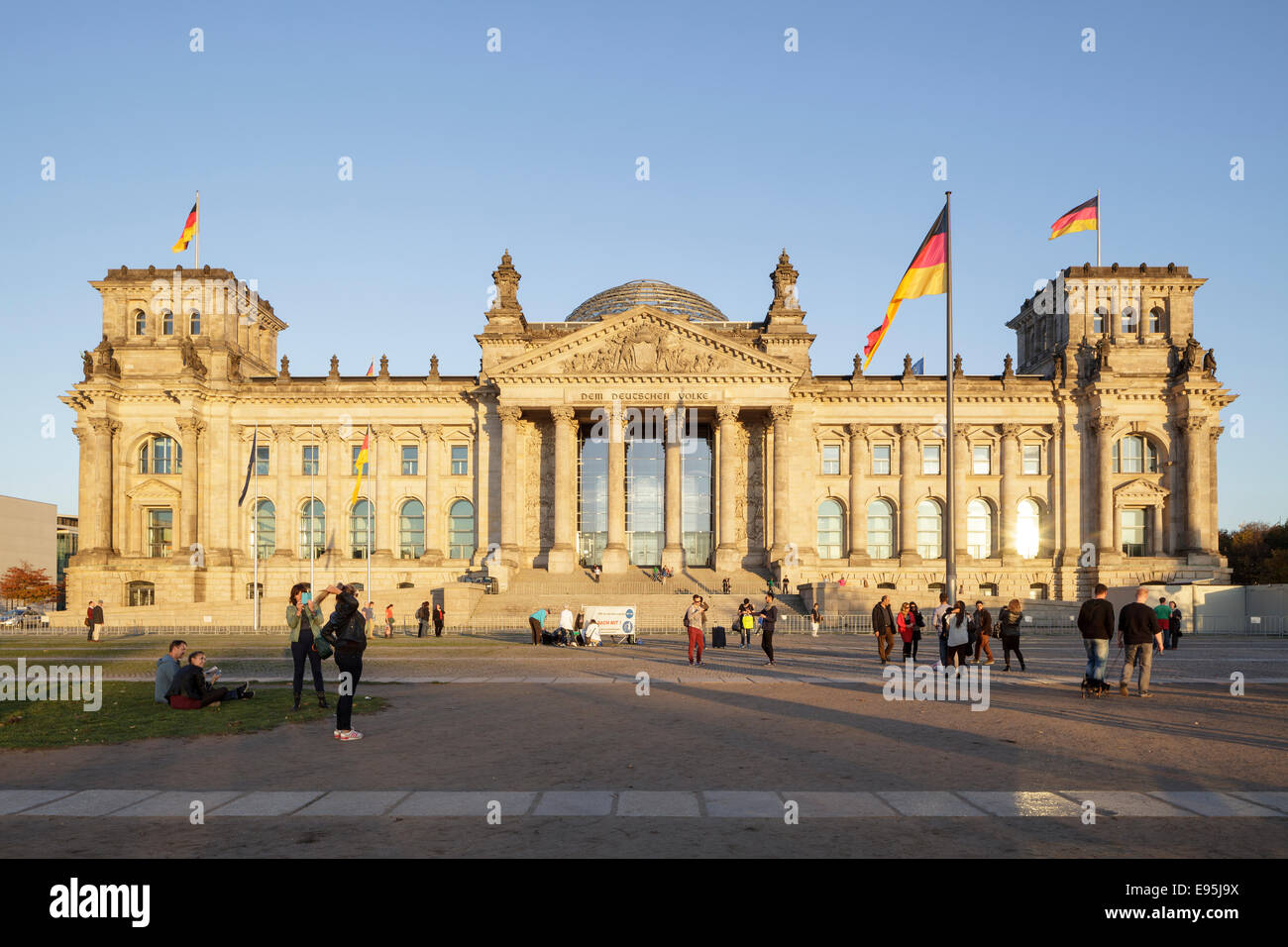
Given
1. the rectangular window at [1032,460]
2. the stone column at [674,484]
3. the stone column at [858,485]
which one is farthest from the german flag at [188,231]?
the rectangular window at [1032,460]

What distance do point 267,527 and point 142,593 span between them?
30.3 feet

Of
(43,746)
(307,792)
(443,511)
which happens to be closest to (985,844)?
(307,792)

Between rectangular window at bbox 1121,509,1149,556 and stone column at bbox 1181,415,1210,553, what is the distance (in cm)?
308

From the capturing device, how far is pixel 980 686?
72.3ft

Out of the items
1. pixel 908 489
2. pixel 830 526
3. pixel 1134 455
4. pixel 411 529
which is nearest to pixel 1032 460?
pixel 1134 455

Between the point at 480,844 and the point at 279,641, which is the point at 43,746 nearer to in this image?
the point at 480,844

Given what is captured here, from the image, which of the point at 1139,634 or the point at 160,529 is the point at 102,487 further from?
the point at 1139,634

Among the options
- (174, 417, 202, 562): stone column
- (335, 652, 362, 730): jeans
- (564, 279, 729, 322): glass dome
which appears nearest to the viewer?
(335, 652, 362, 730): jeans

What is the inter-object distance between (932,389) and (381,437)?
131 feet

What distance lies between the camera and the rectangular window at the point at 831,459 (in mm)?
71250

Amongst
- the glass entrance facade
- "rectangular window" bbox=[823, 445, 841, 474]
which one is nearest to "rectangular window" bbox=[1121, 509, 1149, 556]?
"rectangular window" bbox=[823, 445, 841, 474]

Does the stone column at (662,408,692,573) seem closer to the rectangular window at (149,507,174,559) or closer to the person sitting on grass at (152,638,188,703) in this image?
the rectangular window at (149,507,174,559)

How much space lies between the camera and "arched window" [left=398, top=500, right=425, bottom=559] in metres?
70.8

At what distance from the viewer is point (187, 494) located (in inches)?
2670
